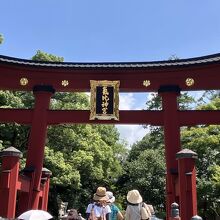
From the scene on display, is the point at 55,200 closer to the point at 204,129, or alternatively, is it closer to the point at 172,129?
the point at 204,129

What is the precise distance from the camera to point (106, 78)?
1325 cm

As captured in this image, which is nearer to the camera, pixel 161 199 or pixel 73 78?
pixel 73 78

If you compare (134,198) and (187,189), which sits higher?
(187,189)

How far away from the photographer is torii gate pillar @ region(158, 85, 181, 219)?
11.6 m

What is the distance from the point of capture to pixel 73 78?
13.5 meters

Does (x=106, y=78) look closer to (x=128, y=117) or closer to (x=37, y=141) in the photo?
(x=128, y=117)

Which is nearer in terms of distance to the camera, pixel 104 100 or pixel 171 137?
pixel 171 137

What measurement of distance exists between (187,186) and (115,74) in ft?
16.1

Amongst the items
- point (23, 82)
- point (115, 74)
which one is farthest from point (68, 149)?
point (115, 74)

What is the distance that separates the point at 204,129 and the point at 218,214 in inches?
192

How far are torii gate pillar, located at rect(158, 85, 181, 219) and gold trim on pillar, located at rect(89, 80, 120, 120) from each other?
1628 millimetres

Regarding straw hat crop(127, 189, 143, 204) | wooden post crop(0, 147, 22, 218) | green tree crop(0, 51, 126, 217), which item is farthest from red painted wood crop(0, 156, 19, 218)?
green tree crop(0, 51, 126, 217)

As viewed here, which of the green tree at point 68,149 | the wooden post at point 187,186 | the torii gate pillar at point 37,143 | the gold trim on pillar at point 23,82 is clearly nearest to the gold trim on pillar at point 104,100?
the torii gate pillar at point 37,143

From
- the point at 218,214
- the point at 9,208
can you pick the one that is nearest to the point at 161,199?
the point at 218,214
